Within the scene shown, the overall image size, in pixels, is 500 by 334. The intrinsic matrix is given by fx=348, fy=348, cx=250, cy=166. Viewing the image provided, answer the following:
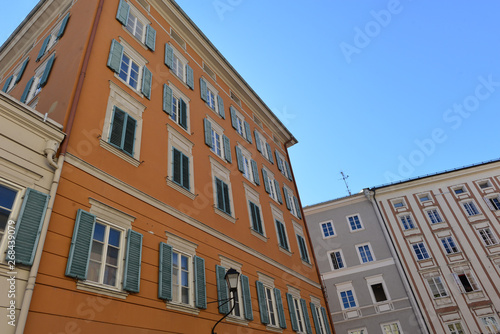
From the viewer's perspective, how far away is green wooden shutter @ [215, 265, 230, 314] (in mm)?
10500

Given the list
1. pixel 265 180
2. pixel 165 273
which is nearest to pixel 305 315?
pixel 265 180

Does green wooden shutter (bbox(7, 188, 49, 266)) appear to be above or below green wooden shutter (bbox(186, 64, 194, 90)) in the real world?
below

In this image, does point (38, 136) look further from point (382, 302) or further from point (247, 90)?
point (382, 302)

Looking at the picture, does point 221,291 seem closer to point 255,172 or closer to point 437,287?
point 255,172

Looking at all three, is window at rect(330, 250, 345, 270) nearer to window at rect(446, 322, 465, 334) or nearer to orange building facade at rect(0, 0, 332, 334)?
window at rect(446, 322, 465, 334)

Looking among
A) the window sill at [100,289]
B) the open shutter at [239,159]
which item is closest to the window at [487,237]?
the open shutter at [239,159]

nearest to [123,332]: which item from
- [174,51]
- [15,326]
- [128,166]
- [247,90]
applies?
[15,326]

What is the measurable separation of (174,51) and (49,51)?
5024 millimetres

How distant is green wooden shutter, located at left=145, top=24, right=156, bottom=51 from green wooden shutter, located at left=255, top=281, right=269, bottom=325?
10114 millimetres

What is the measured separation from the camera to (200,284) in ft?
33.1

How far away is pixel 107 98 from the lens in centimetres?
1034

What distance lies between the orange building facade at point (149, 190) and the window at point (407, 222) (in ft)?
50.8

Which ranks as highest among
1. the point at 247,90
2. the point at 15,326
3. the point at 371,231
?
the point at 247,90

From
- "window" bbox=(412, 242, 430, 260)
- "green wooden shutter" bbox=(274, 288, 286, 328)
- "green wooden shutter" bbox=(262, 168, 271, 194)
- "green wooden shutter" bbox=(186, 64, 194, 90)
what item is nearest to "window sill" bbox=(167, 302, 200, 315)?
"green wooden shutter" bbox=(274, 288, 286, 328)
